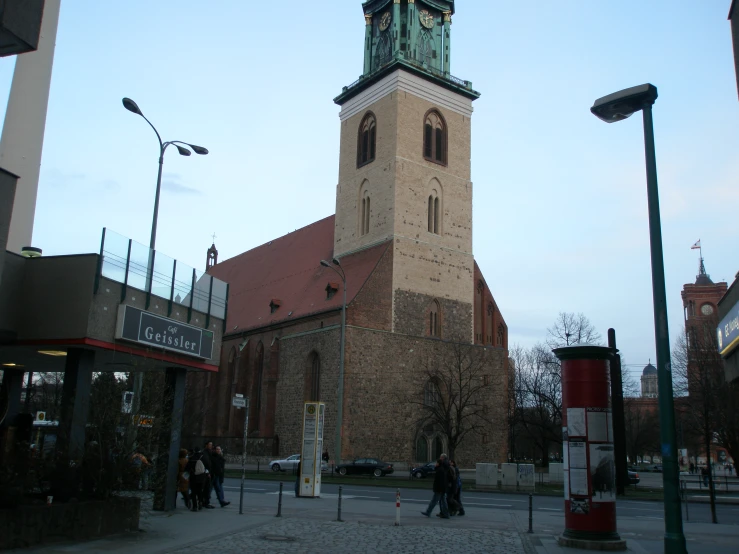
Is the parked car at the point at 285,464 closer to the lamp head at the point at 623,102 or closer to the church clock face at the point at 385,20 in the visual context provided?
the church clock face at the point at 385,20

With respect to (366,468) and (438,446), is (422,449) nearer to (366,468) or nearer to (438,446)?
(438,446)

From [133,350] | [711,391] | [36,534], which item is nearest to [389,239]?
[711,391]

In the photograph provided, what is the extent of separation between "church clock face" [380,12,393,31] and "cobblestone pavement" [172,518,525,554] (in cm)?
4202

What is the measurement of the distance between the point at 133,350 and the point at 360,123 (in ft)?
125

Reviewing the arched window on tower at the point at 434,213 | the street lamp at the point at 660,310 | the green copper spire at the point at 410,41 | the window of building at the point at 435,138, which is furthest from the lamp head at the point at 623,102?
the green copper spire at the point at 410,41

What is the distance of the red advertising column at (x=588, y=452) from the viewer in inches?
504

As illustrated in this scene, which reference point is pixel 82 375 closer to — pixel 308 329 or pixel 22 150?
pixel 22 150

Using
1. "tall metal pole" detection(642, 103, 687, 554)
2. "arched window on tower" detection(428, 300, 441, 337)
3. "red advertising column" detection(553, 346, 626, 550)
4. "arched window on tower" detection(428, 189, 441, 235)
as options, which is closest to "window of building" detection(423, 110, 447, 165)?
"arched window on tower" detection(428, 189, 441, 235)

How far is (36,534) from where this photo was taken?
11117 mm

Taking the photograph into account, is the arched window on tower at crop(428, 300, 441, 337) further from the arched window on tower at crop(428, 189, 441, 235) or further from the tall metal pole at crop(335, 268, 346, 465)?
the tall metal pole at crop(335, 268, 346, 465)

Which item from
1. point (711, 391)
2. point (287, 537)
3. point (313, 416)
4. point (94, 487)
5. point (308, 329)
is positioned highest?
point (308, 329)

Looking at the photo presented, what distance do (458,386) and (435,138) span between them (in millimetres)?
17179

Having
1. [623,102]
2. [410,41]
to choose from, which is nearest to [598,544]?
[623,102]

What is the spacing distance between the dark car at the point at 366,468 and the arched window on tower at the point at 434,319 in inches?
421
